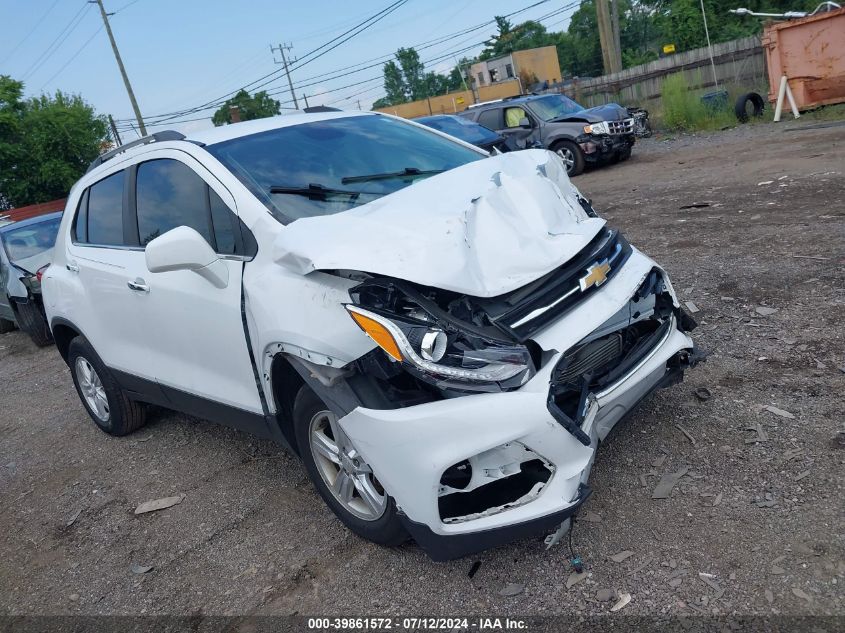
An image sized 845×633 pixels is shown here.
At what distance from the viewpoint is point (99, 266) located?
4.53 meters

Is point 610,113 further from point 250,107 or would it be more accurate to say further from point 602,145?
point 250,107

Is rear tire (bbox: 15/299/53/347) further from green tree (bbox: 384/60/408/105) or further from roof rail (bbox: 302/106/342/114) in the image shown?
green tree (bbox: 384/60/408/105)

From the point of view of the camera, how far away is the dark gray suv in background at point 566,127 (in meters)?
14.3

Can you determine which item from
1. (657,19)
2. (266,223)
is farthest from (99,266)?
(657,19)

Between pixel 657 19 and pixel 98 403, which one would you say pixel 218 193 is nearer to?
pixel 98 403

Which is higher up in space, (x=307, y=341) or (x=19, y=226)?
(x=19, y=226)

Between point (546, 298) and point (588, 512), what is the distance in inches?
40.2

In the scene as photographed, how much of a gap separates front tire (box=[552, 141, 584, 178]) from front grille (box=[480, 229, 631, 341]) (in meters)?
12.0

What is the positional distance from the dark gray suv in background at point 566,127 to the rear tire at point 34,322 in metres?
9.08

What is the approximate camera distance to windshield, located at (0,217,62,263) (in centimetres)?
959

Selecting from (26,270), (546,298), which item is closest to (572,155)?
(26,270)

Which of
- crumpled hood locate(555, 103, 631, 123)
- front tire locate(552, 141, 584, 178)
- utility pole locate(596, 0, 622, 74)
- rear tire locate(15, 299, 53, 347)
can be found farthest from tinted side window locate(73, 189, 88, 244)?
utility pole locate(596, 0, 622, 74)

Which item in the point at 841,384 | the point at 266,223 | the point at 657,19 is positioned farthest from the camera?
the point at 657,19

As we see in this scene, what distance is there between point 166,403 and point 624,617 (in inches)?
117
